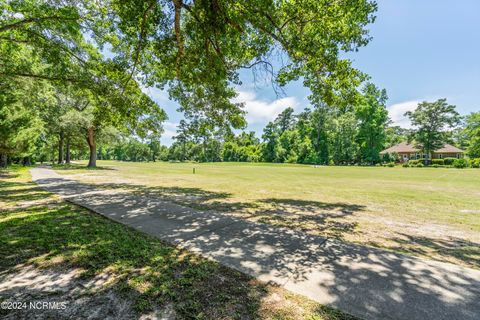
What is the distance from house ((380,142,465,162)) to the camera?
179 feet

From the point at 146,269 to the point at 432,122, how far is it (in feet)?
220

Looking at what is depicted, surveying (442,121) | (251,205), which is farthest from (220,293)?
(442,121)

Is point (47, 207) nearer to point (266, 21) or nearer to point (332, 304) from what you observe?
point (332, 304)

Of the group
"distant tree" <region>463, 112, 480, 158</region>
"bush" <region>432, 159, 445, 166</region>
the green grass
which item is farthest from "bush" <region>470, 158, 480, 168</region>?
the green grass

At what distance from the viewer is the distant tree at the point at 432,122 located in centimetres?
4800

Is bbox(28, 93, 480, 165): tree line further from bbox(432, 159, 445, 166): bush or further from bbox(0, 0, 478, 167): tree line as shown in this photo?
bbox(0, 0, 478, 167): tree line

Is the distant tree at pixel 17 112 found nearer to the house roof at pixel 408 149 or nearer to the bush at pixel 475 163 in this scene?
the bush at pixel 475 163

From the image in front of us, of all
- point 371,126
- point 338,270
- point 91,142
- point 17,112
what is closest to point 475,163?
point 371,126

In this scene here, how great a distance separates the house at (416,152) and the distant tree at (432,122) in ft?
12.7

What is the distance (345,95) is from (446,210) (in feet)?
16.9

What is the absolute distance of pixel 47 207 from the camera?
6.53 m

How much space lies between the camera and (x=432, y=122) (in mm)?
49688

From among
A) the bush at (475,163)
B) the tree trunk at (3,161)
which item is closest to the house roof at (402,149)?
the bush at (475,163)

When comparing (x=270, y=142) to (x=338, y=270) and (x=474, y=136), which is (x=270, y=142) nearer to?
(x=474, y=136)
